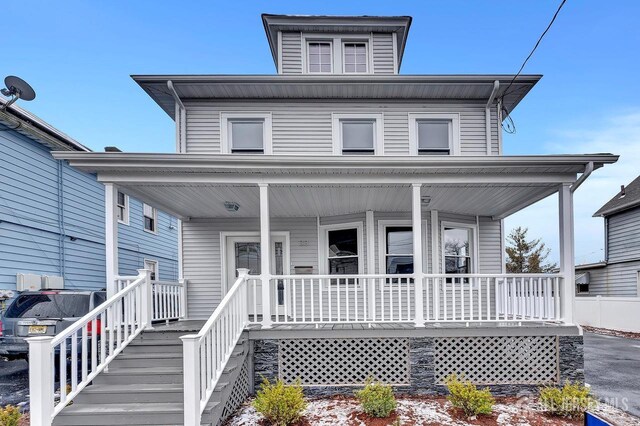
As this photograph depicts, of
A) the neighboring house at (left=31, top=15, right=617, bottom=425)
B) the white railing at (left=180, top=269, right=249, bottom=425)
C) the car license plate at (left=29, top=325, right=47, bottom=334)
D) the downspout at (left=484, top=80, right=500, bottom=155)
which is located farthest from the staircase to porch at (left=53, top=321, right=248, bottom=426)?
the downspout at (left=484, top=80, right=500, bottom=155)

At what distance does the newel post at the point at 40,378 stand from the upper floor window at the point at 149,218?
405 inches

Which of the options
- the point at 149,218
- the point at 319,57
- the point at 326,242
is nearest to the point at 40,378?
the point at 326,242

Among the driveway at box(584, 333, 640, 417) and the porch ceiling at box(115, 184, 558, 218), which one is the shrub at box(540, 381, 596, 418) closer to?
the driveway at box(584, 333, 640, 417)

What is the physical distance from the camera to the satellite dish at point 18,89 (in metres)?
7.39

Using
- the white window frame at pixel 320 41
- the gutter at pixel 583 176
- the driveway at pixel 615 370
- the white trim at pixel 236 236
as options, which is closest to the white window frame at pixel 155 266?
the white trim at pixel 236 236

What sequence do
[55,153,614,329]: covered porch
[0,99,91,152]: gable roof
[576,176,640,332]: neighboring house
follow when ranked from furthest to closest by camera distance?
[576,176,640,332]: neighboring house
[0,99,91,152]: gable roof
[55,153,614,329]: covered porch

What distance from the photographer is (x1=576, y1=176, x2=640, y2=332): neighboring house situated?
13.0 metres

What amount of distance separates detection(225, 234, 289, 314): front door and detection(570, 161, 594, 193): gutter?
17.7 ft

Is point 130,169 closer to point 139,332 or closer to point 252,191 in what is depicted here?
point 252,191

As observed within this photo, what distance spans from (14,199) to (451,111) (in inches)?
396

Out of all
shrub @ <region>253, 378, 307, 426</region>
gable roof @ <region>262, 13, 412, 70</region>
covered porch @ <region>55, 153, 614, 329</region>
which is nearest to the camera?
shrub @ <region>253, 378, 307, 426</region>

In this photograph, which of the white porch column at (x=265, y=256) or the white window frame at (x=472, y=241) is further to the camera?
the white window frame at (x=472, y=241)

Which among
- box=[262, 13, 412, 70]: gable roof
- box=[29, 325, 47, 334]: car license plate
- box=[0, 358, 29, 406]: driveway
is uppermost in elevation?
box=[262, 13, 412, 70]: gable roof

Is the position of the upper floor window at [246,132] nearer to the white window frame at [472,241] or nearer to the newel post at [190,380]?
the white window frame at [472,241]
